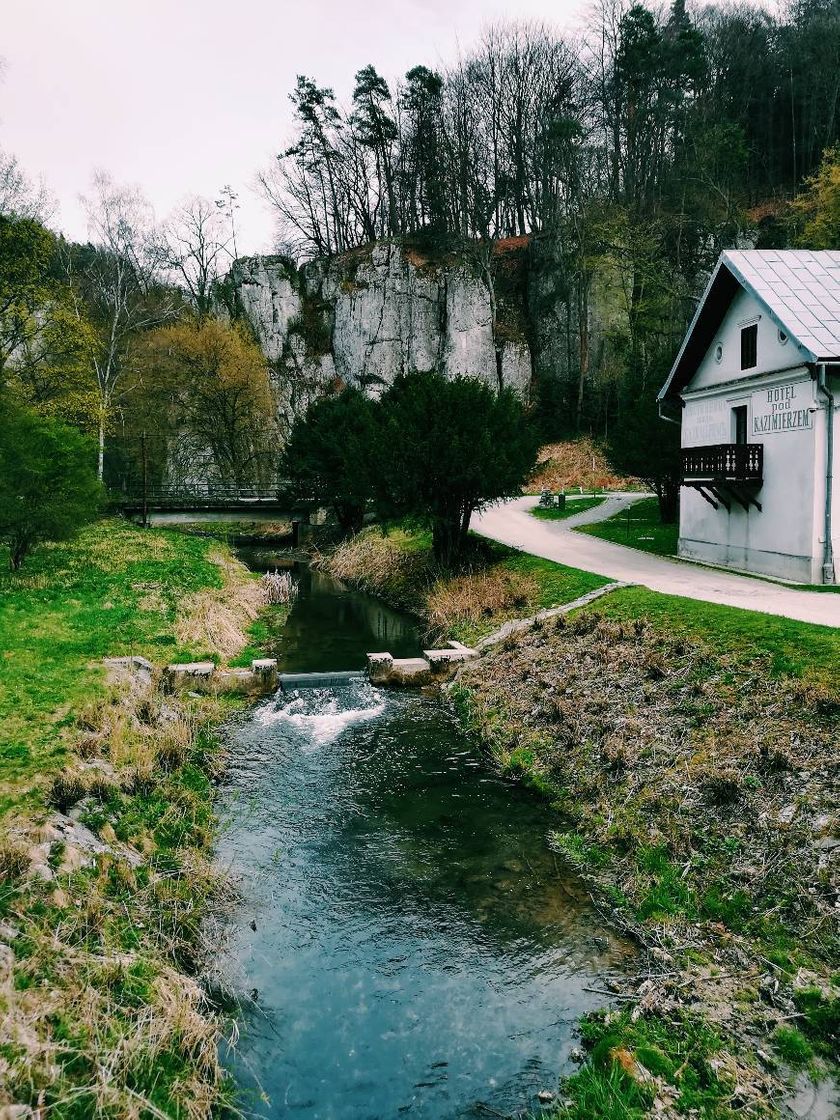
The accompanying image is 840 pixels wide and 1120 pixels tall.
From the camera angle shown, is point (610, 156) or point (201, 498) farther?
point (610, 156)

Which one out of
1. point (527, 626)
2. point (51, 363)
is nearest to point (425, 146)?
point (51, 363)

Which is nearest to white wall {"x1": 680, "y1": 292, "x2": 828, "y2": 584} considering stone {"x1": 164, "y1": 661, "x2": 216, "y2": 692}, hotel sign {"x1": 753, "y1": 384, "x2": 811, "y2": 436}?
hotel sign {"x1": 753, "y1": 384, "x2": 811, "y2": 436}

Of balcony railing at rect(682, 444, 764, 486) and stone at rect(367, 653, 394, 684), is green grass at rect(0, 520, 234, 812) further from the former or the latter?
balcony railing at rect(682, 444, 764, 486)

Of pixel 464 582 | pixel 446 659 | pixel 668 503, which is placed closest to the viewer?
pixel 446 659

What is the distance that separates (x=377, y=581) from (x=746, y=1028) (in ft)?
72.0

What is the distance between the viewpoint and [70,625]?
15977 mm

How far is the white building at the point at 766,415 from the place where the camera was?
1686 cm

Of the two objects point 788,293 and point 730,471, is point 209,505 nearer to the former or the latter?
point 730,471

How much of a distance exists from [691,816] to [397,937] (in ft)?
12.5

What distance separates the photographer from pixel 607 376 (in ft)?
164

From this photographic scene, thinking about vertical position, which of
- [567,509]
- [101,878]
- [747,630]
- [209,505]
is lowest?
[101,878]

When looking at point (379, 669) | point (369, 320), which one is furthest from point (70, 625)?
point (369, 320)

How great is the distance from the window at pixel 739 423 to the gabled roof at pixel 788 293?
111 inches

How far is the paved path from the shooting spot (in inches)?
578
